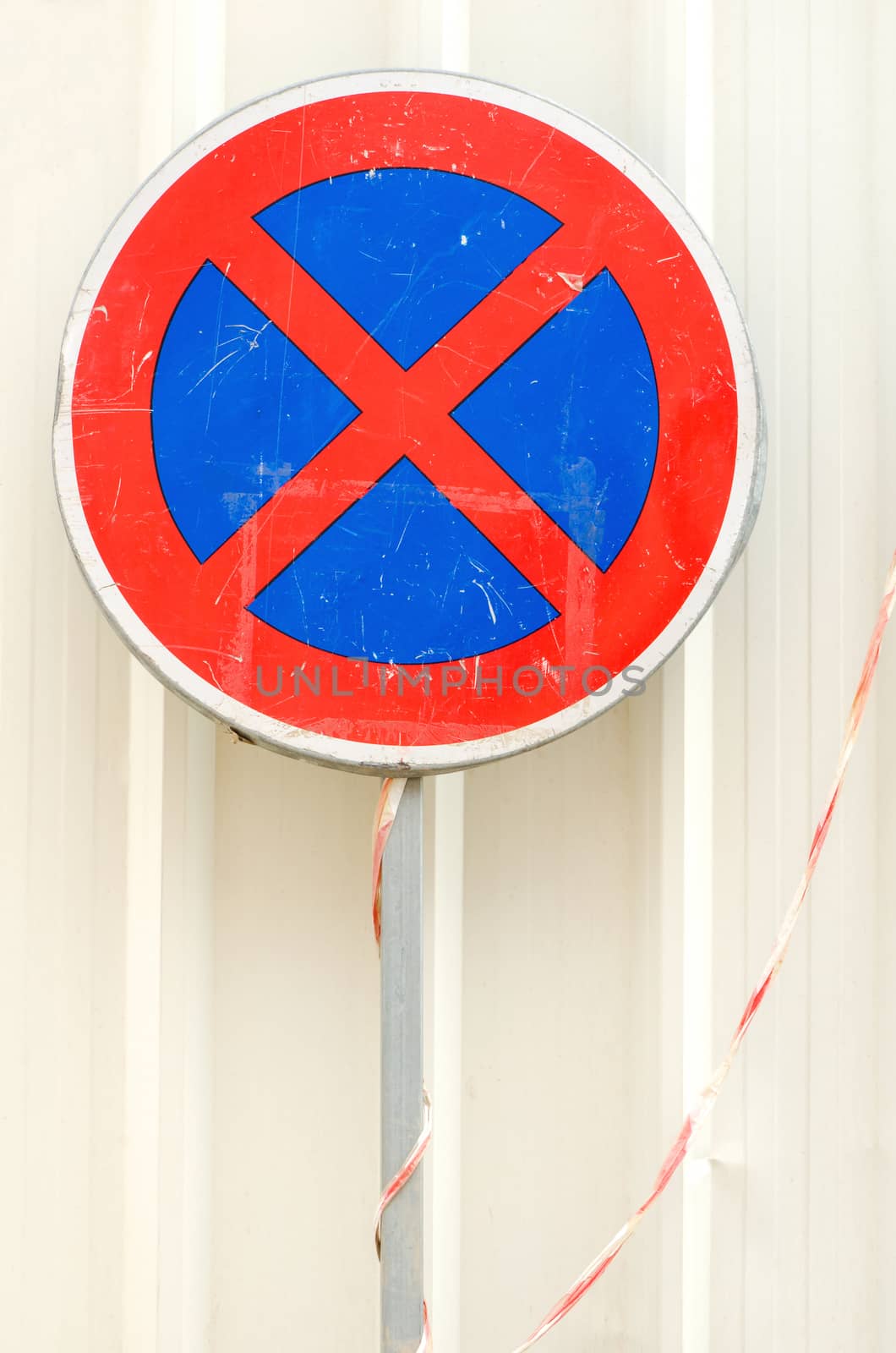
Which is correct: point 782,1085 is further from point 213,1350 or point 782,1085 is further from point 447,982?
point 213,1350

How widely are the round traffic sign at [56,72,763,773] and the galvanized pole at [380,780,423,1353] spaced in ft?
0.24

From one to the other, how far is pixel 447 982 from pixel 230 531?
416 millimetres

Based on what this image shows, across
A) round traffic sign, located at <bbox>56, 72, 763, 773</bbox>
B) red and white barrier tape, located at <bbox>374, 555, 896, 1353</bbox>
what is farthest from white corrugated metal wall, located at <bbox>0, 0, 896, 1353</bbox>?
round traffic sign, located at <bbox>56, 72, 763, 773</bbox>

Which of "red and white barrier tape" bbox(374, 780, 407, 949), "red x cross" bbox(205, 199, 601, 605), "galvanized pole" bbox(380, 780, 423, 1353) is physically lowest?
"galvanized pole" bbox(380, 780, 423, 1353)

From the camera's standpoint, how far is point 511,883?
897mm

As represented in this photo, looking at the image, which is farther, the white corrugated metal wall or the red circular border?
the white corrugated metal wall

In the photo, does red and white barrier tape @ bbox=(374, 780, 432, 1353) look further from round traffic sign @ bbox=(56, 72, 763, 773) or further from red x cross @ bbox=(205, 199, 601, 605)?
red x cross @ bbox=(205, 199, 601, 605)

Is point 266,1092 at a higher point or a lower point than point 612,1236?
higher

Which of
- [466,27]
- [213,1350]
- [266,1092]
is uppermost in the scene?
[466,27]

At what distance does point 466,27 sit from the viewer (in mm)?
877

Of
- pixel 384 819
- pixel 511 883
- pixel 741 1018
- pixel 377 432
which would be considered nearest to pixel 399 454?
pixel 377 432

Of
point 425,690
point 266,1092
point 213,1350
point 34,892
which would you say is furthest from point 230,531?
point 213,1350

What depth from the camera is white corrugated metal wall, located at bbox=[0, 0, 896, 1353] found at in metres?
0.87

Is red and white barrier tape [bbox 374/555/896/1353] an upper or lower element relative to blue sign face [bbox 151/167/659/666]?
lower
